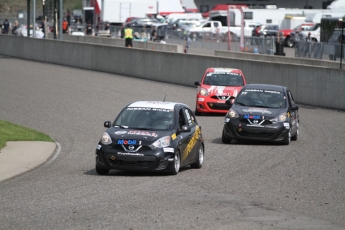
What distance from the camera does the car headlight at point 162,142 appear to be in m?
14.4

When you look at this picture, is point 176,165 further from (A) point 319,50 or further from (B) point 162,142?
(A) point 319,50

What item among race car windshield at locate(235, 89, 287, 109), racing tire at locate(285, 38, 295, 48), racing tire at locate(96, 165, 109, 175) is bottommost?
racing tire at locate(285, 38, 295, 48)

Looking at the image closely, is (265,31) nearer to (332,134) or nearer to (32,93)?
(32,93)

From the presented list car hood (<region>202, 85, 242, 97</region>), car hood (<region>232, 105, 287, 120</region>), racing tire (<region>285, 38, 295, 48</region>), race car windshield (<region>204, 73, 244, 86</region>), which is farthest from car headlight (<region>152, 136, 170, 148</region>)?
racing tire (<region>285, 38, 295, 48</region>)

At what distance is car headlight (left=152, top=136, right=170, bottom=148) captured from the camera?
47.3 ft

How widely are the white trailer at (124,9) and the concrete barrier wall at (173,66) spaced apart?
31.4 meters

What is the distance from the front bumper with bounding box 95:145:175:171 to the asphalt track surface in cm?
20

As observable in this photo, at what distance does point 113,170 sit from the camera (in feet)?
51.5

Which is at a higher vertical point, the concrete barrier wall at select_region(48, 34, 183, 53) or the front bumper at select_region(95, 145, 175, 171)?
the front bumper at select_region(95, 145, 175, 171)

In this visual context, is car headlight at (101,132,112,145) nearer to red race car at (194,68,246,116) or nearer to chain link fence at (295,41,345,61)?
red race car at (194,68,246,116)

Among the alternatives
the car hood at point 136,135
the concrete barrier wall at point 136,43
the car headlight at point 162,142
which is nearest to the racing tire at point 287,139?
the car hood at point 136,135

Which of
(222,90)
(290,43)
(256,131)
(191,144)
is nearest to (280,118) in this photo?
(256,131)

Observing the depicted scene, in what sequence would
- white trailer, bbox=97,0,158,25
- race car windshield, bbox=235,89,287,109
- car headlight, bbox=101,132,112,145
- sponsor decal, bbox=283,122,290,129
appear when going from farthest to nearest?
white trailer, bbox=97,0,158,25
race car windshield, bbox=235,89,287,109
sponsor decal, bbox=283,122,290,129
car headlight, bbox=101,132,112,145

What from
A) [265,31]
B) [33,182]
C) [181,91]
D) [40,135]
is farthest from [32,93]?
[265,31]
